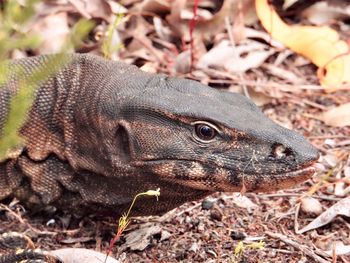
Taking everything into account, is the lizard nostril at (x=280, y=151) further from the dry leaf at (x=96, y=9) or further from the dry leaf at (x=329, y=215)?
the dry leaf at (x=96, y=9)

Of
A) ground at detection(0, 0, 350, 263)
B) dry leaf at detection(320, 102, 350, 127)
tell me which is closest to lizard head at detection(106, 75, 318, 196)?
ground at detection(0, 0, 350, 263)

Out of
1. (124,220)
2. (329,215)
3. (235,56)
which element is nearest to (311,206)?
(329,215)

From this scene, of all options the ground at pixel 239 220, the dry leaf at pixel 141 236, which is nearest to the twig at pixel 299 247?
the ground at pixel 239 220

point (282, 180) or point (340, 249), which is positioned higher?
point (282, 180)

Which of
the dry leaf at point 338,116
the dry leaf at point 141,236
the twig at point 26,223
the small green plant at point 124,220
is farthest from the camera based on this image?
the dry leaf at point 338,116

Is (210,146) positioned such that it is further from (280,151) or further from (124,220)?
(124,220)

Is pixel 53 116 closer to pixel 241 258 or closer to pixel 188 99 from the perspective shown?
pixel 188 99

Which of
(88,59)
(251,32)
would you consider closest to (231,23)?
(251,32)
